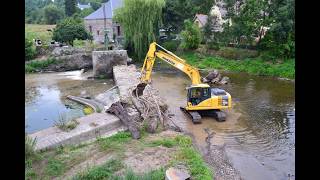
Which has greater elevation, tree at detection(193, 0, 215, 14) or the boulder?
tree at detection(193, 0, 215, 14)

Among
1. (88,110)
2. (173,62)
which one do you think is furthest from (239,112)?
(88,110)

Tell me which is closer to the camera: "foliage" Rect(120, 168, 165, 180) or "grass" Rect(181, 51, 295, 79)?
"foliage" Rect(120, 168, 165, 180)

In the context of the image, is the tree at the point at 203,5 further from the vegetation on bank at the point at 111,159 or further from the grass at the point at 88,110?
the vegetation on bank at the point at 111,159

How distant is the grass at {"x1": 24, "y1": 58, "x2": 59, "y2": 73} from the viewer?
113 feet

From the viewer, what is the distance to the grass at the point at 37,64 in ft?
113

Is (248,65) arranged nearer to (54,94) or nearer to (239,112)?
(239,112)

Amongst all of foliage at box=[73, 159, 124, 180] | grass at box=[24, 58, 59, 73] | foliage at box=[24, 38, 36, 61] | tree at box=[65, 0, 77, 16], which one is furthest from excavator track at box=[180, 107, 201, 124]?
tree at box=[65, 0, 77, 16]

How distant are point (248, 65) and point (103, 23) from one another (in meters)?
20.3

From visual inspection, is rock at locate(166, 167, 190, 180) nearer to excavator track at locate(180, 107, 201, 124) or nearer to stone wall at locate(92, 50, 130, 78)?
excavator track at locate(180, 107, 201, 124)

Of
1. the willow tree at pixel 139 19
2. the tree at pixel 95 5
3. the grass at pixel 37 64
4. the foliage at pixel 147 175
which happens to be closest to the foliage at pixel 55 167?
the foliage at pixel 147 175

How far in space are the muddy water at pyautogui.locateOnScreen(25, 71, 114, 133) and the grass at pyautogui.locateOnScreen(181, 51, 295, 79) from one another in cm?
964
